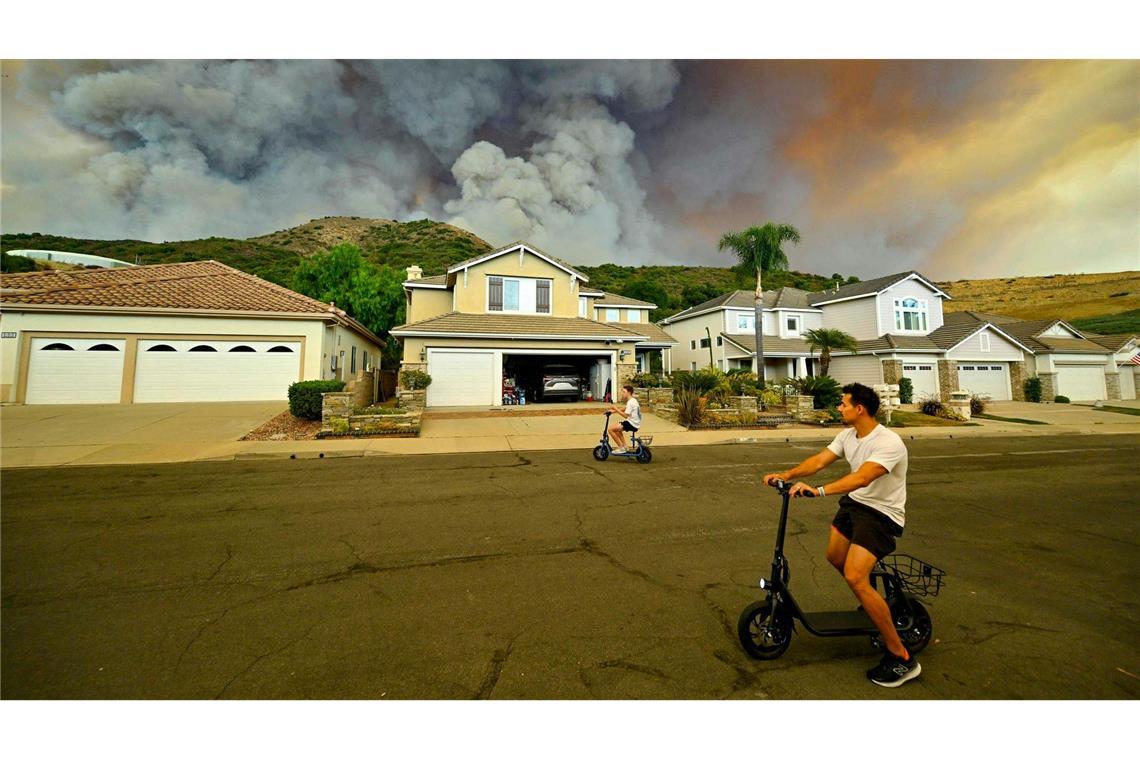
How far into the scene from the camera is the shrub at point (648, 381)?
60.4 ft

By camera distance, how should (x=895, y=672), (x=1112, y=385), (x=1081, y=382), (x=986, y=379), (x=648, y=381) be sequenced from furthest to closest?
1. (x=1112, y=385)
2. (x=1081, y=382)
3. (x=986, y=379)
4. (x=648, y=381)
5. (x=895, y=672)

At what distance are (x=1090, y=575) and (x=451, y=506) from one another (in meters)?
6.85

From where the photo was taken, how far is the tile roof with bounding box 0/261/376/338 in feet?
52.1

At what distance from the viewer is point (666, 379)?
18.8 m

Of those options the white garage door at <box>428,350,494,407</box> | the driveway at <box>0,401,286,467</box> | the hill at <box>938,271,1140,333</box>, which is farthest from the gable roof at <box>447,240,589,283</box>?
the hill at <box>938,271,1140,333</box>

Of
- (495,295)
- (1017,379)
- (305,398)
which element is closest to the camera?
(305,398)

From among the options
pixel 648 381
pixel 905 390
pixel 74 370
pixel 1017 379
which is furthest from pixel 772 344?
pixel 74 370

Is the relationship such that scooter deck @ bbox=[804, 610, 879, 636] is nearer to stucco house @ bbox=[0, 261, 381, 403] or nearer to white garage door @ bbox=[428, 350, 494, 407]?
white garage door @ bbox=[428, 350, 494, 407]

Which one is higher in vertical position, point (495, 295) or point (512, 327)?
point (495, 295)

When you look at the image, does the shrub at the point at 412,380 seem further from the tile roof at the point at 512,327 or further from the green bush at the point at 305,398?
the green bush at the point at 305,398

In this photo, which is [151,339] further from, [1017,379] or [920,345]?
[1017,379]

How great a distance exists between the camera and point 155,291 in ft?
57.6

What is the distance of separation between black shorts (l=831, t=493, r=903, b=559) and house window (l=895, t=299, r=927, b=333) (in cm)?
3205

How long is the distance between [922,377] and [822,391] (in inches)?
568
